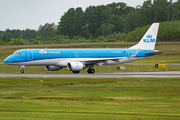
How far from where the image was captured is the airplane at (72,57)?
44.2 meters

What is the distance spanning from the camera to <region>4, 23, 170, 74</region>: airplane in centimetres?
4422

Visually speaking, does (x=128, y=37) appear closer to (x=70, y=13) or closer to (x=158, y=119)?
(x=70, y=13)

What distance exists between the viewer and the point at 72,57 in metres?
46.6

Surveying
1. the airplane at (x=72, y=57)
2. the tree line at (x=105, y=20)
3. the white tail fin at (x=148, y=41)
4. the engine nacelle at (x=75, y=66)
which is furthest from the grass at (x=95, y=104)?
the tree line at (x=105, y=20)

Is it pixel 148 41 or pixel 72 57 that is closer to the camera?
pixel 72 57

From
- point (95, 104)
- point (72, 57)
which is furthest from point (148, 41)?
point (95, 104)

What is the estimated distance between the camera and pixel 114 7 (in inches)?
7436

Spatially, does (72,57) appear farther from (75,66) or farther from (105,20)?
(105,20)

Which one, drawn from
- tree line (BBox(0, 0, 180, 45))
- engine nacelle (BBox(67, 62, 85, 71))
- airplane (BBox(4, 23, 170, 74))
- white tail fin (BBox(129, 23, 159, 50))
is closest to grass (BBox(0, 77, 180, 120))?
engine nacelle (BBox(67, 62, 85, 71))

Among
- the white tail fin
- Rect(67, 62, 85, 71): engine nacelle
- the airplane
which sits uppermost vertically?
the white tail fin

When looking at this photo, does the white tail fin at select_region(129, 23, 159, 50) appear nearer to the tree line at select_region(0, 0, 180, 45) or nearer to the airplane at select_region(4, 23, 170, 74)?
the airplane at select_region(4, 23, 170, 74)

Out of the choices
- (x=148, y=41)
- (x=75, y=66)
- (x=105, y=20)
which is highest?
(x=105, y=20)

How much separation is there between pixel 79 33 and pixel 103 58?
11318 centimetres

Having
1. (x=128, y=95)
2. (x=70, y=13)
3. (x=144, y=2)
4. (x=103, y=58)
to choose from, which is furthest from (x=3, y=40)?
(x=128, y=95)
